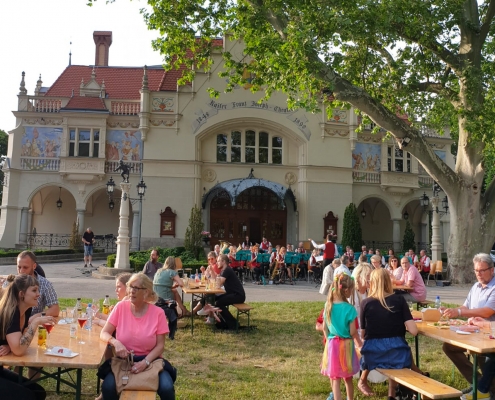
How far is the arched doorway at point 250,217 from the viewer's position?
98.1 feet

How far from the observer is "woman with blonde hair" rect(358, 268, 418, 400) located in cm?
581

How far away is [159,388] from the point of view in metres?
4.94

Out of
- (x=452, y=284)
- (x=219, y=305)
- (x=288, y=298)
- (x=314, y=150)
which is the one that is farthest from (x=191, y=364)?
(x=314, y=150)

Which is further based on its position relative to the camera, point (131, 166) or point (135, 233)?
point (131, 166)

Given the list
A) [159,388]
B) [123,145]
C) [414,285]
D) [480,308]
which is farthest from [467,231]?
[123,145]

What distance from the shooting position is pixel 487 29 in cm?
1700

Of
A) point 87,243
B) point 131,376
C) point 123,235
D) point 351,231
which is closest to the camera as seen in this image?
point 131,376

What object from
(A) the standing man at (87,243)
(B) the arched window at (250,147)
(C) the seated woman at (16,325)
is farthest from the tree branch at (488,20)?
(A) the standing man at (87,243)

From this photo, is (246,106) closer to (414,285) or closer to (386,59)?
(386,59)

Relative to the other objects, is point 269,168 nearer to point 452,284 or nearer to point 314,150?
point 314,150

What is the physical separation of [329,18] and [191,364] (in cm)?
1033

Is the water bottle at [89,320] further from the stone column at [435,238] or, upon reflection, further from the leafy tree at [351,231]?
the leafy tree at [351,231]

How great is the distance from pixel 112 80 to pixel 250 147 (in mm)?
11653

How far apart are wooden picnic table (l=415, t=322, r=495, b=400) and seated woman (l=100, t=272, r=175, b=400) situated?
120 inches
